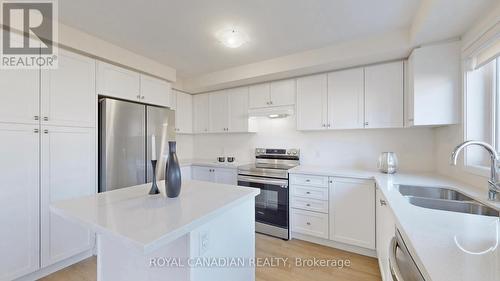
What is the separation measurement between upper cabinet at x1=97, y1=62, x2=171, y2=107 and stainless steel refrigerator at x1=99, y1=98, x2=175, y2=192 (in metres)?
0.15

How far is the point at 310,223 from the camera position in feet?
8.36

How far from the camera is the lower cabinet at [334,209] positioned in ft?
7.35

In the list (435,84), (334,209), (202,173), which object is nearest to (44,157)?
(202,173)

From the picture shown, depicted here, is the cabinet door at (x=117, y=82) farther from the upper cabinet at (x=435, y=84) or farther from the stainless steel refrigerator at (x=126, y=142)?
the upper cabinet at (x=435, y=84)

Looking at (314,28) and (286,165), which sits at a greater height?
(314,28)

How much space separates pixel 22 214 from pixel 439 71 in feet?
13.1

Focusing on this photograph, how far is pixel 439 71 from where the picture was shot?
198 centimetres

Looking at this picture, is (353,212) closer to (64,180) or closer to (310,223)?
(310,223)

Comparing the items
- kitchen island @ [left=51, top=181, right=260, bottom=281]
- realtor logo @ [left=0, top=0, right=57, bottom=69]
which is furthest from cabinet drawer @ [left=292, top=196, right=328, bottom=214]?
realtor logo @ [left=0, top=0, right=57, bottom=69]

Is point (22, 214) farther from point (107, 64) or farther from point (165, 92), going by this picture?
point (165, 92)

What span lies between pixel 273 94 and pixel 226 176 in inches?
55.8

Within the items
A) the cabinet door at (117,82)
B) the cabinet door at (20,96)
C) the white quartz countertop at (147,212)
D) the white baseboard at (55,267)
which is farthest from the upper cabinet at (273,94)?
the white baseboard at (55,267)

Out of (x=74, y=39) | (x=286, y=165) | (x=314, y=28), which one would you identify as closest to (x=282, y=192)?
(x=286, y=165)

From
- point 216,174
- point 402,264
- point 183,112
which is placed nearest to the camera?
point 402,264
